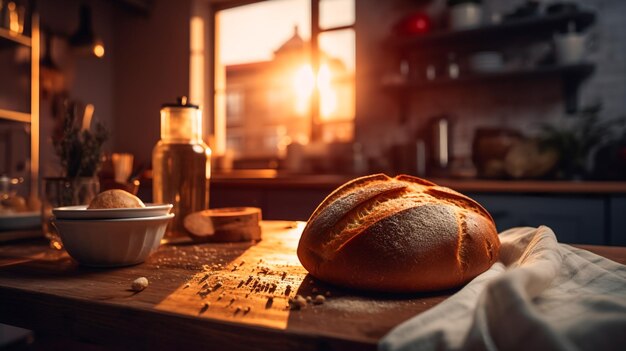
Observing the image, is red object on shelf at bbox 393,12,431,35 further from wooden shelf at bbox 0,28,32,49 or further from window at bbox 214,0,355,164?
wooden shelf at bbox 0,28,32,49

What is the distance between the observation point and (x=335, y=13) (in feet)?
11.9

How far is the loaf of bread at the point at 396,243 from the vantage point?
57 cm

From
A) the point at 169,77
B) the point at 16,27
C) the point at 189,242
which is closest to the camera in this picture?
the point at 189,242

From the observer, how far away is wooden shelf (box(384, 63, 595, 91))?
2505 mm

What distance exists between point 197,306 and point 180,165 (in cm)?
60

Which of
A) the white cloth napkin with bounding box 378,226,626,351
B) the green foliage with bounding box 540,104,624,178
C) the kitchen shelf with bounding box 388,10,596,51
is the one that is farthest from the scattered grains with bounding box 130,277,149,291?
the kitchen shelf with bounding box 388,10,596,51

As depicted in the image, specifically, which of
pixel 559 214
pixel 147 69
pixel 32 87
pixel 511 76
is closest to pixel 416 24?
pixel 511 76

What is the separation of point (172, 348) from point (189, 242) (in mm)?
535

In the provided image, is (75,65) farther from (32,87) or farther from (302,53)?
(302,53)

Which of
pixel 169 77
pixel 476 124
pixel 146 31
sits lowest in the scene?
pixel 476 124

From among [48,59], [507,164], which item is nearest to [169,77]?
[48,59]

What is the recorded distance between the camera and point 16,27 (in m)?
2.95

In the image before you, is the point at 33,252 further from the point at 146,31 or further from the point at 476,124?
the point at 146,31

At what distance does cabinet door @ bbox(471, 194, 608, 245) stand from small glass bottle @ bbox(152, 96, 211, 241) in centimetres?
154
